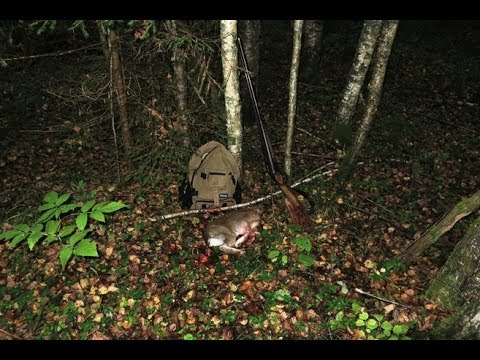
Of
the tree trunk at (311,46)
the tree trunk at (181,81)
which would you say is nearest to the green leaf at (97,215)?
the tree trunk at (181,81)

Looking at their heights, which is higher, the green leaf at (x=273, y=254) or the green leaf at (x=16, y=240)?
the green leaf at (x=16, y=240)

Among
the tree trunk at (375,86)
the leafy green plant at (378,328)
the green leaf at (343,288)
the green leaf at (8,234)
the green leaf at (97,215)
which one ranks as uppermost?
the tree trunk at (375,86)

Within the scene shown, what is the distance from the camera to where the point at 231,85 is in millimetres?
5457

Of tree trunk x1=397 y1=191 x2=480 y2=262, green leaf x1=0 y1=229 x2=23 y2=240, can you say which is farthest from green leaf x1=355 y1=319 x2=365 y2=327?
green leaf x1=0 y1=229 x2=23 y2=240

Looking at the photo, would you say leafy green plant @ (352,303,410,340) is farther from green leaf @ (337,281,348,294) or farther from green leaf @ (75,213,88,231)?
→ green leaf @ (75,213,88,231)

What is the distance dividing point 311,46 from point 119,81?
23.6 feet

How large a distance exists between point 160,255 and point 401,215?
14.6 ft

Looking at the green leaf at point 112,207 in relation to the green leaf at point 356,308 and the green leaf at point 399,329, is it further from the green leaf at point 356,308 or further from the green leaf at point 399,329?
the green leaf at point 399,329

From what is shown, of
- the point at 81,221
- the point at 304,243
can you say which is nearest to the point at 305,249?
the point at 304,243

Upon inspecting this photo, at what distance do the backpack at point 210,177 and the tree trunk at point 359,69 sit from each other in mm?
3574

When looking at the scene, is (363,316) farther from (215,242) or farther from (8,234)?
(8,234)

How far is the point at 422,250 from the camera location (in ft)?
17.1

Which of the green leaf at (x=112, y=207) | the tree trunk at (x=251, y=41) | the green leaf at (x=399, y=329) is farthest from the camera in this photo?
the tree trunk at (x=251, y=41)

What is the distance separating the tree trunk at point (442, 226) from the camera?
14.7ft
